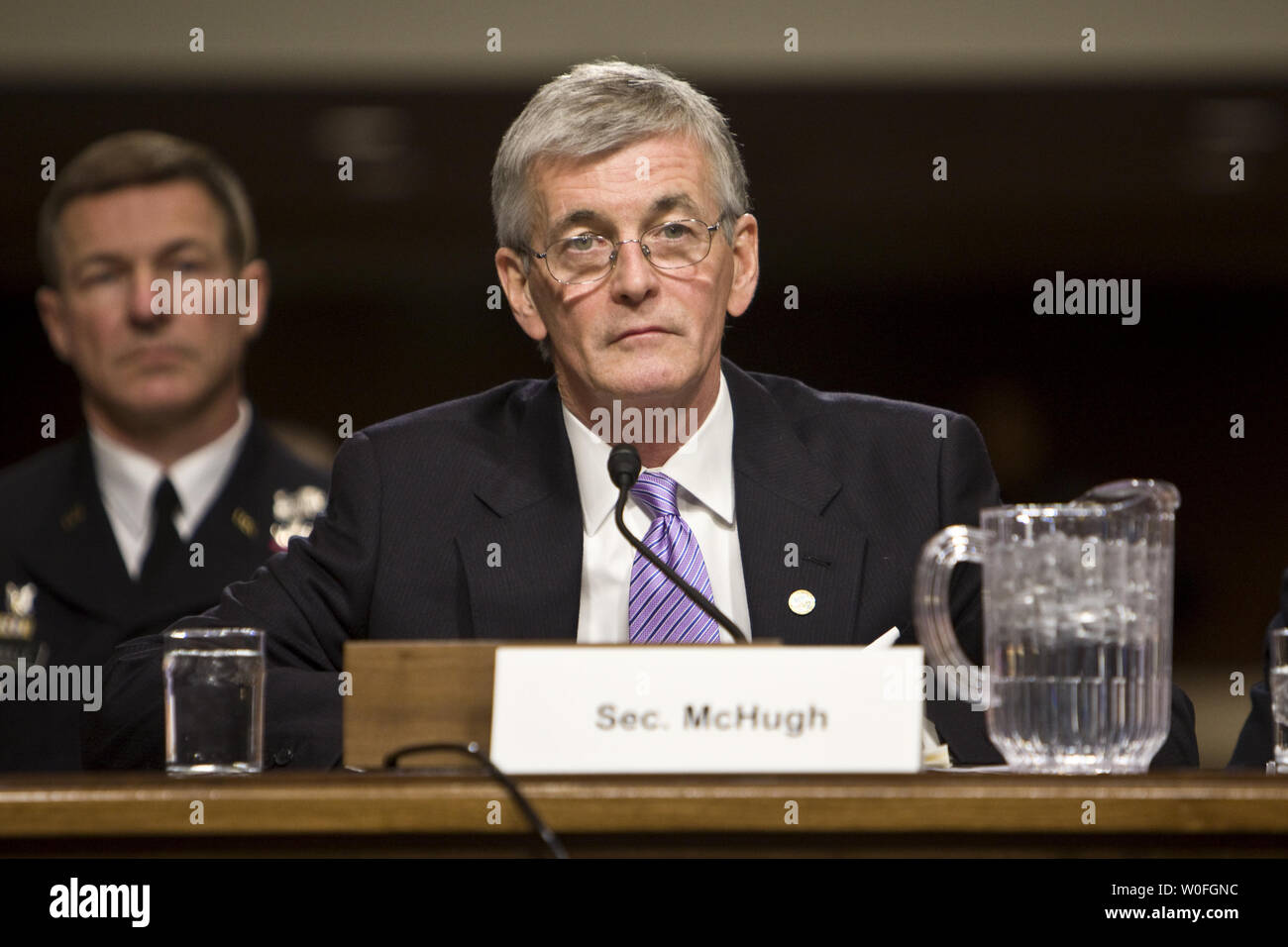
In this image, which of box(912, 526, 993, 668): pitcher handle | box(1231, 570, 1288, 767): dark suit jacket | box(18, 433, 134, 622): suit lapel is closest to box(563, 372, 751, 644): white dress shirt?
box(1231, 570, 1288, 767): dark suit jacket

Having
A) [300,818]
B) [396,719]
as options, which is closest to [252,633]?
[396,719]

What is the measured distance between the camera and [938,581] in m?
1.10

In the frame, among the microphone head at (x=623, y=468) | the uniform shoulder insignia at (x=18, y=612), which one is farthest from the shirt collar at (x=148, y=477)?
the microphone head at (x=623, y=468)

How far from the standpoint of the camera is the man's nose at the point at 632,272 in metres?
1.95

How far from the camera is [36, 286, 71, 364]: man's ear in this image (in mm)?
3273

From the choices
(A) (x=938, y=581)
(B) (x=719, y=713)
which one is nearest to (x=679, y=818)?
(B) (x=719, y=713)

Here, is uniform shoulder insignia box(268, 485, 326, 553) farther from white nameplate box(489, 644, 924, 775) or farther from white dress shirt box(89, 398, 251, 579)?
white nameplate box(489, 644, 924, 775)

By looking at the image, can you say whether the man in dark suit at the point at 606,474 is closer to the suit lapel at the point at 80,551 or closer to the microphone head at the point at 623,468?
the microphone head at the point at 623,468

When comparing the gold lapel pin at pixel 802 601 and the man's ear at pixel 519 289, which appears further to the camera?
the man's ear at pixel 519 289

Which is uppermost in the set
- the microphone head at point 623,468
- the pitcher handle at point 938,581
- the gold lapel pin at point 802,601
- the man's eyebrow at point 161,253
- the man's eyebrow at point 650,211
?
the man's eyebrow at point 161,253

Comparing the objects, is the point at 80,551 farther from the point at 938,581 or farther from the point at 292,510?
the point at 938,581

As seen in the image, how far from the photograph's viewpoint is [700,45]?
3355 mm

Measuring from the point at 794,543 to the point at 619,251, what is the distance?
43 cm

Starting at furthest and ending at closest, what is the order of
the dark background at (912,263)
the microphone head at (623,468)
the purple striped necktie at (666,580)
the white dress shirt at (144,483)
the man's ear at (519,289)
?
the dark background at (912,263) < the white dress shirt at (144,483) < the man's ear at (519,289) < the purple striped necktie at (666,580) < the microphone head at (623,468)
